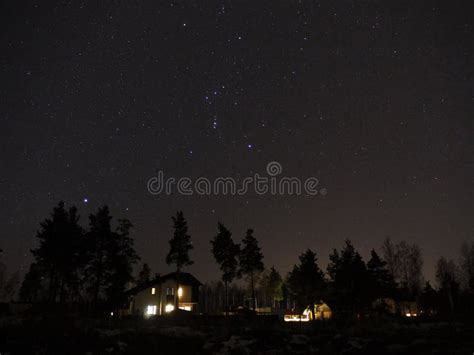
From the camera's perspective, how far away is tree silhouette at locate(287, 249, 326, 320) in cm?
5703

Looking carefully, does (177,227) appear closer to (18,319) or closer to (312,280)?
(312,280)

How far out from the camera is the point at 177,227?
178ft

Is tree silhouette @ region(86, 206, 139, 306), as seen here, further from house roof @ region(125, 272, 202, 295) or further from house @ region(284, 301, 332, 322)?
house @ region(284, 301, 332, 322)

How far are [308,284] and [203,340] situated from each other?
106 ft

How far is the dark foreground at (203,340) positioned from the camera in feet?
71.5

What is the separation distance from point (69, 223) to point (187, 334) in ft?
81.0

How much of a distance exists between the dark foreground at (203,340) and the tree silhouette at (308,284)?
23940mm

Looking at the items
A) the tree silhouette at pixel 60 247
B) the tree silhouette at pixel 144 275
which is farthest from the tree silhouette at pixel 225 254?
the tree silhouette at pixel 144 275

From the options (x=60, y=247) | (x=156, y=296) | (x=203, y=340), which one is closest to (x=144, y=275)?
(x=156, y=296)

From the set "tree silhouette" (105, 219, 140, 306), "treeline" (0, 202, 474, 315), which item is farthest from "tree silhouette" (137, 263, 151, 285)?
Answer: "tree silhouette" (105, 219, 140, 306)

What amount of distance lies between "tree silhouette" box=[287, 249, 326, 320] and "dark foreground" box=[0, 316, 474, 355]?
2394cm

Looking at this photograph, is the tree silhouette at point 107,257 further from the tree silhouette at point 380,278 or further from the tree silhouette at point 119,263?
the tree silhouette at point 380,278

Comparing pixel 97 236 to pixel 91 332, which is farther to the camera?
pixel 97 236

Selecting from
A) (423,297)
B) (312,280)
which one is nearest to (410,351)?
(312,280)
